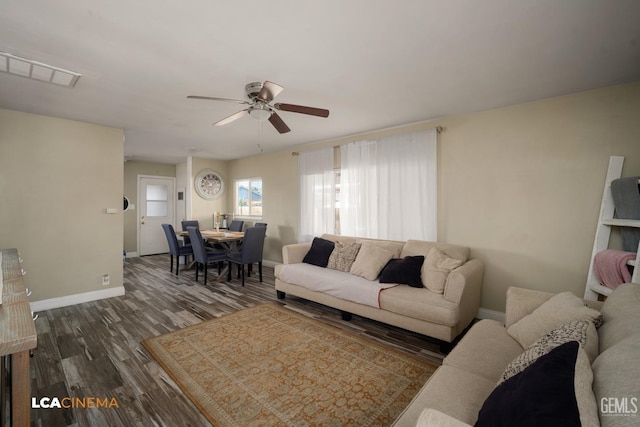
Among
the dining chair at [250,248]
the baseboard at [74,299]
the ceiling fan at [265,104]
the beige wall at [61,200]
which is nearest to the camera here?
the ceiling fan at [265,104]

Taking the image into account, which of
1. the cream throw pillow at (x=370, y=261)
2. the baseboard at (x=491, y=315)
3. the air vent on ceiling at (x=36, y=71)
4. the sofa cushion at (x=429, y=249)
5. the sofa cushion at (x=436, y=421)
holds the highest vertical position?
the air vent on ceiling at (x=36, y=71)

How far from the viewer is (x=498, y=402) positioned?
954 millimetres

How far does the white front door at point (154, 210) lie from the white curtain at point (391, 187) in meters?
5.45

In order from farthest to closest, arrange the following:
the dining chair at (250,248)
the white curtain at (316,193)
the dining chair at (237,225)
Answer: the dining chair at (237,225) → the white curtain at (316,193) → the dining chair at (250,248)

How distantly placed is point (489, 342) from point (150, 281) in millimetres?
5075

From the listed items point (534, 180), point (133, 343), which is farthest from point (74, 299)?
point (534, 180)

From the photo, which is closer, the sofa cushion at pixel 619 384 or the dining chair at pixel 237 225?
the sofa cushion at pixel 619 384

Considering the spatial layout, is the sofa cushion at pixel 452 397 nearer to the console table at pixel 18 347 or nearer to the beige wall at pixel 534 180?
the console table at pixel 18 347

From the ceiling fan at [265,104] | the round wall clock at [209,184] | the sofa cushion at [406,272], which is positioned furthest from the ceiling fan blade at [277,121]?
the round wall clock at [209,184]

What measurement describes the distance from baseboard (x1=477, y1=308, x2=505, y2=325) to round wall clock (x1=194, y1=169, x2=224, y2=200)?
623 cm

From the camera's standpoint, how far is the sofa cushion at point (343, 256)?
12.1ft

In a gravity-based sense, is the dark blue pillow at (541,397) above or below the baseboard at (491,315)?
above

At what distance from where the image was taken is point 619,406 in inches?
29.0

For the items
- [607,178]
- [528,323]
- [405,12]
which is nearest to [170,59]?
[405,12]
